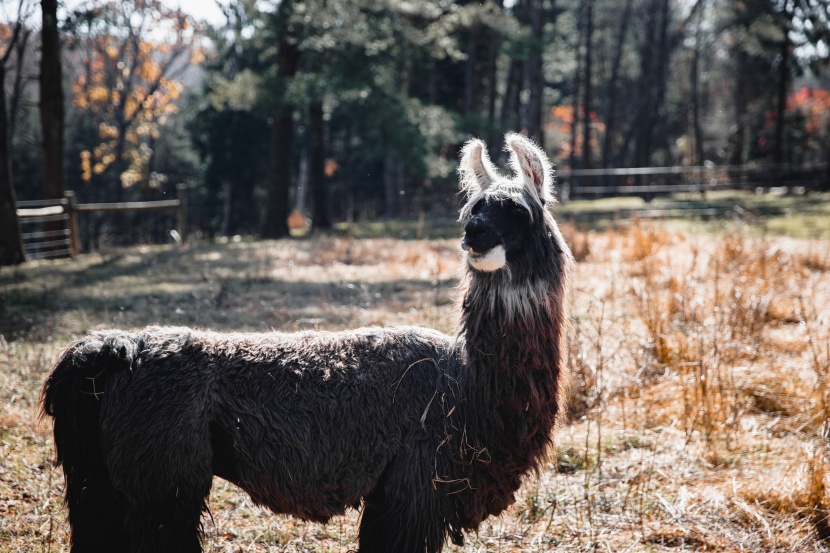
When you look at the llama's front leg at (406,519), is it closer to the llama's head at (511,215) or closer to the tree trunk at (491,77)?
the llama's head at (511,215)

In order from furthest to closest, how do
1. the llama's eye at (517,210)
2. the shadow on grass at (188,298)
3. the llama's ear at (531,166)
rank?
the shadow on grass at (188,298) < the llama's ear at (531,166) < the llama's eye at (517,210)

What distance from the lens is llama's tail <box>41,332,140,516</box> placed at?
265 cm

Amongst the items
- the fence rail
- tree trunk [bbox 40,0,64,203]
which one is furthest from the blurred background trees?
the fence rail

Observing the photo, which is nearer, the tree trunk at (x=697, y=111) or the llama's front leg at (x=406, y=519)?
the llama's front leg at (x=406, y=519)

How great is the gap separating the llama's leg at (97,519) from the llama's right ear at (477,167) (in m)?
2.09

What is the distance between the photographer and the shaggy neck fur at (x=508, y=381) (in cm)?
292

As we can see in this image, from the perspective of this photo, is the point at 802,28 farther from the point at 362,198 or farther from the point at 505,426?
the point at 505,426

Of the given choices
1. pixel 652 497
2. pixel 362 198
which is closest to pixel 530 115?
pixel 362 198

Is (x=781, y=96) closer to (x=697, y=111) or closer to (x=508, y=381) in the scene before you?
(x=697, y=111)

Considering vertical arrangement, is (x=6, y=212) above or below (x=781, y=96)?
below

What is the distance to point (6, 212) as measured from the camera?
12.9 meters

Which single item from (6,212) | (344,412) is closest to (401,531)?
(344,412)

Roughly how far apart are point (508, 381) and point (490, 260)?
1.88 ft

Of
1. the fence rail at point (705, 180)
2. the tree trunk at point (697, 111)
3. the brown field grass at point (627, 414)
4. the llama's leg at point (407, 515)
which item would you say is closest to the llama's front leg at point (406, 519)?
the llama's leg at point (407, 515)
